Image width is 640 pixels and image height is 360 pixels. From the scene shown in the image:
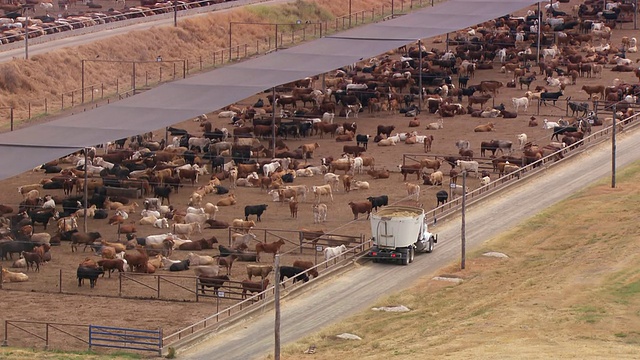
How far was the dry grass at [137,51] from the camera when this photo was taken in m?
106

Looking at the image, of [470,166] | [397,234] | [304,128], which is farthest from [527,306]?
[304,128]

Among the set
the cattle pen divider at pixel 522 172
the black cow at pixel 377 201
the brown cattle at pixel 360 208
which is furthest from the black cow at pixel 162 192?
the cattle pen divider at pixel 522 172

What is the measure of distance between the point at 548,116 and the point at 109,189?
3079 cm

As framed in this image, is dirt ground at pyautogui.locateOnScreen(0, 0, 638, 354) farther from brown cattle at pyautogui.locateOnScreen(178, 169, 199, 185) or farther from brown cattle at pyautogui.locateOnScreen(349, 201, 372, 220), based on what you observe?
brown cattle at pyautogui.locateOnScreen(178, 169, 199, 185)

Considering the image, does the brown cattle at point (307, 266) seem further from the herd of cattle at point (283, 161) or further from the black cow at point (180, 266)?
the black cow at point (180, 266)

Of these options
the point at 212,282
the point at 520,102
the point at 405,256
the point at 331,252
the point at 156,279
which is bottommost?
the point at 520,102

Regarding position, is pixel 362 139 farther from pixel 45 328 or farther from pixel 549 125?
pixel 45 328

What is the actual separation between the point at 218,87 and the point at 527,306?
1433 inches

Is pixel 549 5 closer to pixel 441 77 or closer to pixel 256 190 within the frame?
pixel 441 77

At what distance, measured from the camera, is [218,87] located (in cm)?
8881

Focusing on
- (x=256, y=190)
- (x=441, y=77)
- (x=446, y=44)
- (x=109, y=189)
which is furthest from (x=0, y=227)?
(x=446, y=44)

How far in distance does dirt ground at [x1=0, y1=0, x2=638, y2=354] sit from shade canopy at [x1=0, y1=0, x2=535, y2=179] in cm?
336

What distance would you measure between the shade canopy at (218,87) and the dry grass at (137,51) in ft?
44.6

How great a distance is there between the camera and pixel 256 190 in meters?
78.5
